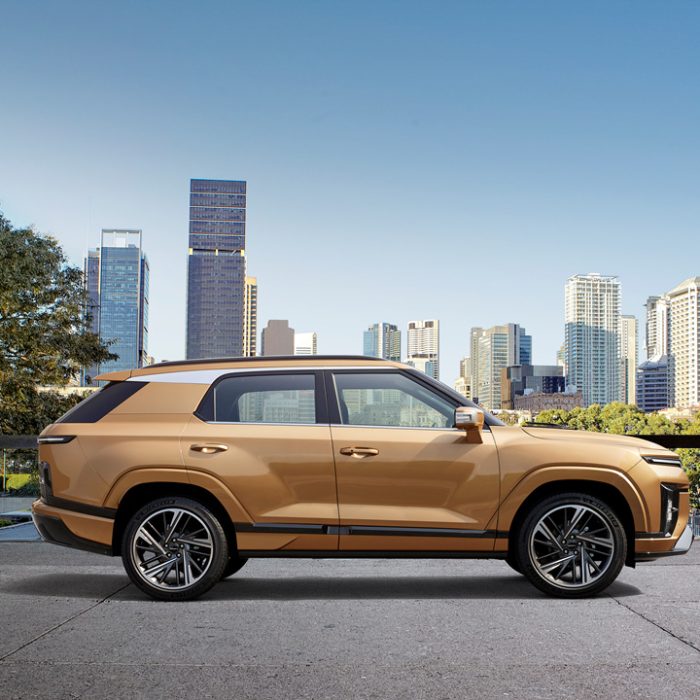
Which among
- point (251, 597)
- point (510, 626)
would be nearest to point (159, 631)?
point (251, 597)

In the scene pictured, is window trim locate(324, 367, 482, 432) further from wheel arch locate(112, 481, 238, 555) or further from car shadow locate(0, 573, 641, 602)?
car shadow locate(0, 573, 641, 602)

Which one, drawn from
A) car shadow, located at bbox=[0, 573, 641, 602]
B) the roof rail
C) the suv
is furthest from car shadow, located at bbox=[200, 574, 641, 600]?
the roof rail

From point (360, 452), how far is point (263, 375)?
2.98ft

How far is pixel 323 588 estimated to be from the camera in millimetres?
7145

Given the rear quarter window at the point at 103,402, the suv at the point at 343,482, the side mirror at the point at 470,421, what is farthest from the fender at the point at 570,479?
the rear quarter window at the point at 103,402

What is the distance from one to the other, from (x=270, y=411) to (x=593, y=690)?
3.12 metres

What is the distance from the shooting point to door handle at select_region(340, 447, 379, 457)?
632 cm

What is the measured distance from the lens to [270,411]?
6566mm

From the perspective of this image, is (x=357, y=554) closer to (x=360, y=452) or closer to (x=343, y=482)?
(x=343, y=482)

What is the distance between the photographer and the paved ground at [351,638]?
14.0ft

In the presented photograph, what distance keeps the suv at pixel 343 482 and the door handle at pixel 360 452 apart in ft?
0.05

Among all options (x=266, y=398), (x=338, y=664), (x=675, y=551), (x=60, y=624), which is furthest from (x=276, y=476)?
(x=675, y=551)

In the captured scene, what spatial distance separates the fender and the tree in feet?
93.1

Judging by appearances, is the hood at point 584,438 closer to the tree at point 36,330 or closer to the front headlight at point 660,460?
the front headlight at point 660,460
